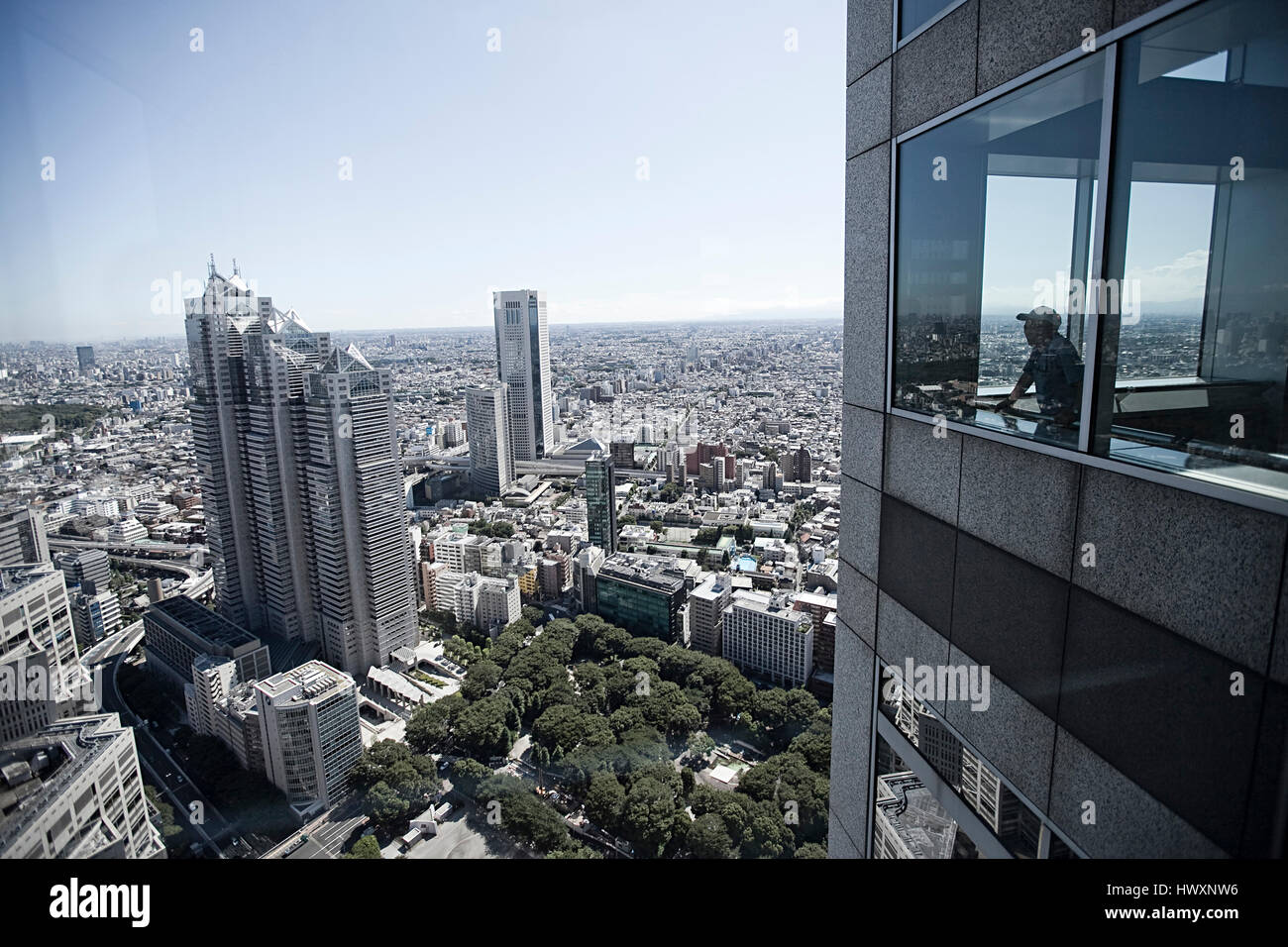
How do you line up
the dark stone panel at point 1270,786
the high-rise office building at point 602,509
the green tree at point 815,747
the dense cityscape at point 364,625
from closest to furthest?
the dark stone panel at point 1270,786
the dense cityscape at point 364,625
the green tree at point 815,747
the high-rise office building at point 602,509

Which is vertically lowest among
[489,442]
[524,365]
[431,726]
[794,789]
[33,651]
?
[431,726]

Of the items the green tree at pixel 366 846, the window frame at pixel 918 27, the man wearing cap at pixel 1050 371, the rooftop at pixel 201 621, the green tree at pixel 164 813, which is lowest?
the green tree at pixel 366 846

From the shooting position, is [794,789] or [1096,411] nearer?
[1096,411]

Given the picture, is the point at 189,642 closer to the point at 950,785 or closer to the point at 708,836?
the point at 708,836

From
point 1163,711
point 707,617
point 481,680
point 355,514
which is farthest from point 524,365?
point 1163,711

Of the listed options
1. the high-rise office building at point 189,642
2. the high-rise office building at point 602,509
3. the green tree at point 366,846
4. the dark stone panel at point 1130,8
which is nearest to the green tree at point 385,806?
the green tree at point 366,846

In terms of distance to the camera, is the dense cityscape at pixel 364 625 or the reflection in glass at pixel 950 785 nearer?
the reflection in glass at pixel 950 785

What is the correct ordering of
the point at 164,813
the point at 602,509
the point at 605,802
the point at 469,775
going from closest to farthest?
1. the point at 164,813
2. the point at 605,802
3. the point at 469,775
4. the point at 602,509

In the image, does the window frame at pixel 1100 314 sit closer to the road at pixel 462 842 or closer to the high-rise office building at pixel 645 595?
the road at pixel 462 842

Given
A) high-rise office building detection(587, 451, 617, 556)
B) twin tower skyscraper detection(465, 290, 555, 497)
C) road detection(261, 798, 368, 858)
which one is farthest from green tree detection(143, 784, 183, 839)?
twin tower skyscraper detection(465, 290, 555, 497)
